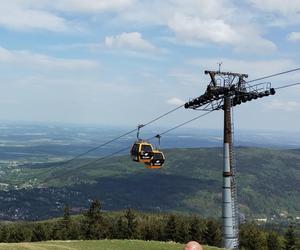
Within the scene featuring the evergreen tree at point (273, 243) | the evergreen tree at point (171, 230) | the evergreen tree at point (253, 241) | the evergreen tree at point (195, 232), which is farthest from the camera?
the evergreen tree at point (273, 243)

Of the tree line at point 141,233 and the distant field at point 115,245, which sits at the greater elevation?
the distant field at point 115,245

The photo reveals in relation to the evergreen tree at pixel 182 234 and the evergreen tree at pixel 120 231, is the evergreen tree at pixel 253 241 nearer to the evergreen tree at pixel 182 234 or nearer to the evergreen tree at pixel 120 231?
the evergreen tree at pixel 182 234

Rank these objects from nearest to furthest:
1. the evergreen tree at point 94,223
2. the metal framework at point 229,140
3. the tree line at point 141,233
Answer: the metal framework at point 229,140 < the evergreen tree at point 94,223 < the tree line at point 141,233

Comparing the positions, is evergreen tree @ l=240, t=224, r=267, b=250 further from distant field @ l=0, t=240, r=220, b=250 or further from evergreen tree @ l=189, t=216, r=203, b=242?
distant field @ l=0, t=240, r=220, b=250

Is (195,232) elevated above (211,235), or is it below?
above

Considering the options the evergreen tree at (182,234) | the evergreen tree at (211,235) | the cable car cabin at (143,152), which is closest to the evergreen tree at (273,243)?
the evergreen tree at (211,235)

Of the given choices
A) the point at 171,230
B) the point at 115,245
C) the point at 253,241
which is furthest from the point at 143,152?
the point at 253,241

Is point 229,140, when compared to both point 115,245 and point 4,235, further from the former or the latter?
point 4,235

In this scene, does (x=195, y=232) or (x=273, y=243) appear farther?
(x=273, y=243)

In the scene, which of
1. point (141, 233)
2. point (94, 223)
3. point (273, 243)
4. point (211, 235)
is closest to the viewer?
point (94, 223)

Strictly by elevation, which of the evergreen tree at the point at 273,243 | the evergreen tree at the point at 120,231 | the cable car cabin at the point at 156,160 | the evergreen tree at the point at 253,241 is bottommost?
the evergreen tree at the point at 273,243

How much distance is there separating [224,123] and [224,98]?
2.68m

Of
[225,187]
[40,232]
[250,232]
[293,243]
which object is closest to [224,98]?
[225,187]

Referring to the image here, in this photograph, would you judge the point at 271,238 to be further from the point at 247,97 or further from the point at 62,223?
the point at 247,97
